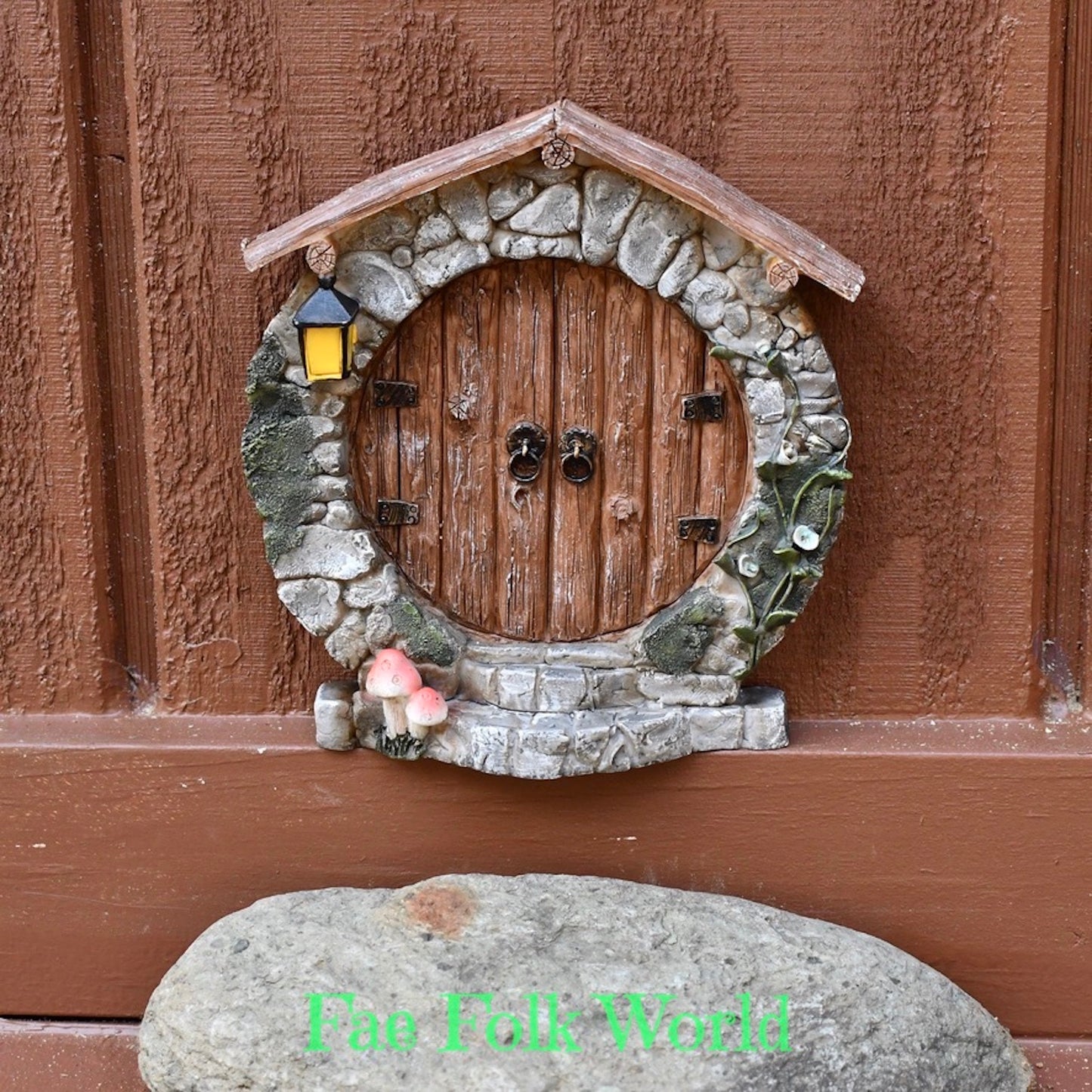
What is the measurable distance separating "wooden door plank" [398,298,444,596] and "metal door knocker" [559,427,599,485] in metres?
0.29

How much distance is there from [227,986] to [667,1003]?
951mm

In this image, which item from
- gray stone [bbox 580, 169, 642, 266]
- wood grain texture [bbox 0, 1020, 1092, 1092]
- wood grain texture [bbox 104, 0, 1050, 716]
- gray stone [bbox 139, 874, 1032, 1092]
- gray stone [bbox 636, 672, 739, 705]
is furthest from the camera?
wood grain texture [bbox 0, 1020, 1092, 1092]

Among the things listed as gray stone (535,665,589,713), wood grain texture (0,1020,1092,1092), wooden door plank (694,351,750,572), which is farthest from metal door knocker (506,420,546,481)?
wood grain texture (0,1020,1092,1092)

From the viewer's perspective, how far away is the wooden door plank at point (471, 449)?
2842 millimetres

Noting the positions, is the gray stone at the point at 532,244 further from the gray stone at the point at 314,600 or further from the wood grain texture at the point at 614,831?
the wood grain texture at the point at 614,831

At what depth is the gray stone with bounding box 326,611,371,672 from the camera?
291 centimetres

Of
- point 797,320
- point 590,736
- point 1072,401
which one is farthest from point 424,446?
point 1072,401

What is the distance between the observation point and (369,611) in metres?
2.90

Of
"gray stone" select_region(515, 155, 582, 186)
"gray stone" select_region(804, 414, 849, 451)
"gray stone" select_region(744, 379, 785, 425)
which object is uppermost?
"gray stone" select_region(515, 155, 582, 186)

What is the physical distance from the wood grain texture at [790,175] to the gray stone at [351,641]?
35cm

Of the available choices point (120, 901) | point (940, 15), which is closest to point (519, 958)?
point (120, 901)

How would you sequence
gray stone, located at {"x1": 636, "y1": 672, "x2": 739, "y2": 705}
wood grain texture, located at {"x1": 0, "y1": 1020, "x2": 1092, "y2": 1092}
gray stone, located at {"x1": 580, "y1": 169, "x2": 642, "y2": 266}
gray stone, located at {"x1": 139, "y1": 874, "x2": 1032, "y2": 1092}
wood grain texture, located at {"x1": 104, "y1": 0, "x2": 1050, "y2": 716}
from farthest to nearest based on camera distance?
wood grain texture, located at {"x1": 0, "y1": 1020, "x2": 1092, "y2": 1092} → gray stone, located at {"x1": 636, "y1": 672, "x2": 739, "y2": 705} → wood grain texture, located at {"x1": 104, "y1": 0, "x2": 1050, "y2": 716} → gray stone, located at {"x1": 580, "y1": 169, "x2": 642, "y2": 266} → gray stone, located at {"x1": 139, "y1": 874, "x2": 1032, "y2": 1092}

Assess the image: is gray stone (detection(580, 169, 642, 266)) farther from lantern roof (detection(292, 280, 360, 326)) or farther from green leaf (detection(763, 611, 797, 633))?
green leaf (detection(763, 611, 797, 633))

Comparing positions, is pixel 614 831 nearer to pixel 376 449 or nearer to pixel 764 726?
pixel 764 726
